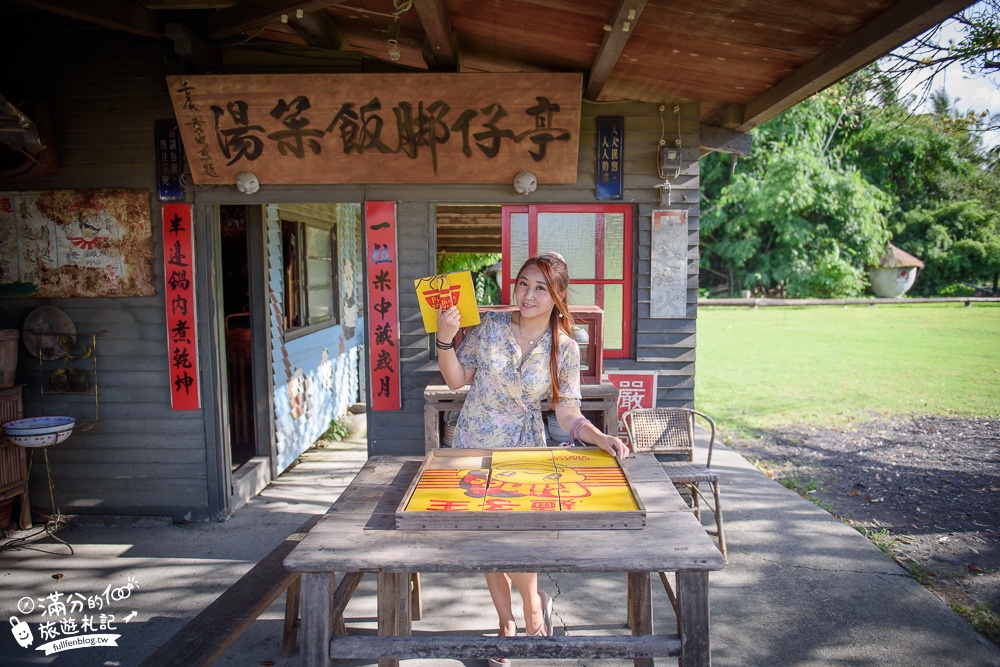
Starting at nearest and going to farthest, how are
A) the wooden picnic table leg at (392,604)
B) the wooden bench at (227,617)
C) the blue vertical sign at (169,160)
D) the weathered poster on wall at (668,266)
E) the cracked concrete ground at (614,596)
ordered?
the wooden bench at (227,617)
the wooden picnic table leg at (392,604)
the cracked concrete ground at (614,596)
the blue vertical sign at (169,160)
the weathered poster on wall at (668,266)

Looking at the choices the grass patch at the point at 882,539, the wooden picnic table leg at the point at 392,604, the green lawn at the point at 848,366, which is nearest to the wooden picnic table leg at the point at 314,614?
the wooden picnic table leg at the point at 392,604

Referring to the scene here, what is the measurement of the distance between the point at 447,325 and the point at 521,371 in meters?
0.41

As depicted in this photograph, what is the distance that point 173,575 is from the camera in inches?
169

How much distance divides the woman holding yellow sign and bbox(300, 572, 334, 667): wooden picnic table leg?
1.02 metres

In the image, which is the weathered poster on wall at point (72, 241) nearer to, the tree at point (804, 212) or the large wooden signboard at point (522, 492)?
the large wooden signboard at point (522, 492)

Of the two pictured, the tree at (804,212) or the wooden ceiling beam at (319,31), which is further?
the tree at (804,212)

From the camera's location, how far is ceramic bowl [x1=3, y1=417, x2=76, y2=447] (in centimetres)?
445

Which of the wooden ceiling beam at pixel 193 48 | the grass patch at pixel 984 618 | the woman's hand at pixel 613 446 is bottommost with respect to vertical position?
the grass patch at pixel 984 618

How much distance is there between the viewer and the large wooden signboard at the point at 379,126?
4.53 m

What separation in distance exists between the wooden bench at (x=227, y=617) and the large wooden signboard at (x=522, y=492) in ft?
2.30

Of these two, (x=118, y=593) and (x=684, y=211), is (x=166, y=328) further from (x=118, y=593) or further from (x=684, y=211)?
(x=684, y=211)

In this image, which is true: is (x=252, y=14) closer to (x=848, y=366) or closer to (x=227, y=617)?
(x=227, y=617)

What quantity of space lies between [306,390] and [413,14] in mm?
4292

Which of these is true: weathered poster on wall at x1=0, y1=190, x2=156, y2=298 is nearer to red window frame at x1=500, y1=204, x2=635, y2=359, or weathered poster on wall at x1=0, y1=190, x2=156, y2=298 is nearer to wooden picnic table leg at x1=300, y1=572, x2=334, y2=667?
red window frame at x1=500, y1=204, x2=635, y2=359
